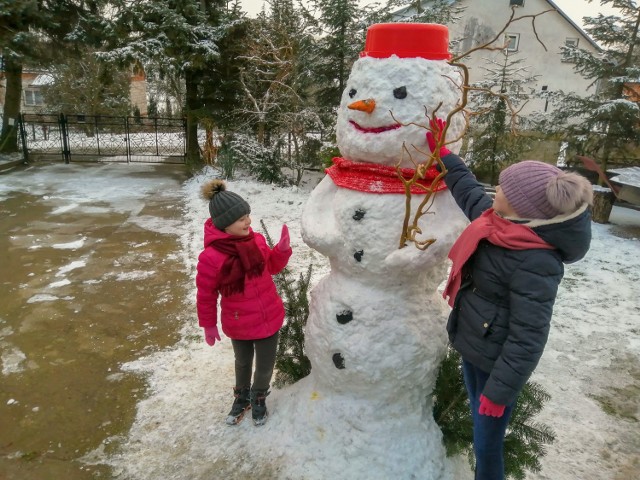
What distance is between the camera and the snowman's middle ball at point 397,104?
83.5 inches

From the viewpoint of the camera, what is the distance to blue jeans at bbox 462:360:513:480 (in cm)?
191

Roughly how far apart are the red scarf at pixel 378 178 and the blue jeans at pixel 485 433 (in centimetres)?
80

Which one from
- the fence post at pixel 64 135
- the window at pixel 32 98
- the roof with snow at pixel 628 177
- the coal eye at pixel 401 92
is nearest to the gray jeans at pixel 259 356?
the coal eye at pixel 401 92

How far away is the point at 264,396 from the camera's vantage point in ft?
8.75

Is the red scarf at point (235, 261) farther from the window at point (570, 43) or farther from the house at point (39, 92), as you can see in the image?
the house at point (39, 92)

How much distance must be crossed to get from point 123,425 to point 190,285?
210 cm

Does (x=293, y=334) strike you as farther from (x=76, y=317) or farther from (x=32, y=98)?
(x=32, y=98)

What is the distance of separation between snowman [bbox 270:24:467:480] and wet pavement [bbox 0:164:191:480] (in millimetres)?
1210

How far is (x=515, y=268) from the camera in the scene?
5.41 ft

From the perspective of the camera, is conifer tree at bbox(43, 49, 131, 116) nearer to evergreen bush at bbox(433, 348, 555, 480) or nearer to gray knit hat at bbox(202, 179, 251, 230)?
gray knit hat at bbox(202, 179, 251, 230)

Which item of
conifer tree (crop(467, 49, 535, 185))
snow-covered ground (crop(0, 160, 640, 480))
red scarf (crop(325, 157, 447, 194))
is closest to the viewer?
red scarf (crop(325, 157, 447, 194))

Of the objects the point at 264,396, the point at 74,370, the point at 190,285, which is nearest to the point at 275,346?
the point at 264,396

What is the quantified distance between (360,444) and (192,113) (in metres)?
9.16

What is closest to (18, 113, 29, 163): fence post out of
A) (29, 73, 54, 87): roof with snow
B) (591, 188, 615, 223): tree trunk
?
(591, 188, 615, 223): tree trunk
